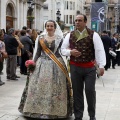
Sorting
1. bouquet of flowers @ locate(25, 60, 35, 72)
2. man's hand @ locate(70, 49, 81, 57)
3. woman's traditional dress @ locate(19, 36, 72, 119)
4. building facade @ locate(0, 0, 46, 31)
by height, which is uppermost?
building facade @ locate(0, 0, 46, 31)

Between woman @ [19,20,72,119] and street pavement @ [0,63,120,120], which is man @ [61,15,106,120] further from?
street pavement @ [0,63,120,120]

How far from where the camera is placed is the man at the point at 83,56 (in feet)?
19.1

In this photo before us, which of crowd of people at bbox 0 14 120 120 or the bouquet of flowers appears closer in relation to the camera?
crowd of people at bbox 0 14 120 120

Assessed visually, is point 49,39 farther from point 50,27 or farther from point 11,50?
point 11,50

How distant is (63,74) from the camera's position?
635 cm

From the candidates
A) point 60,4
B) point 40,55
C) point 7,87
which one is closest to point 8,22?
point 7,87

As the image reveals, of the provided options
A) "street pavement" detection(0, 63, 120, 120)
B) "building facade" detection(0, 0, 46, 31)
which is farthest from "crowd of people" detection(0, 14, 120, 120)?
"building facade" detection(0, 0, 46, 31)

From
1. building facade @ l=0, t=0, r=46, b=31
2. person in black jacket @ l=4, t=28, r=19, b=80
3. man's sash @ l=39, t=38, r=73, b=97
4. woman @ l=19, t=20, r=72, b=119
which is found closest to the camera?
woman @ l=19, t=20, r=72, b=119

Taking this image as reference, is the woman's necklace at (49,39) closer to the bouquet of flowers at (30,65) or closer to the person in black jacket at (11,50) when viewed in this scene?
the bouquet of flowers at (30,65)

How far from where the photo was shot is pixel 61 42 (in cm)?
657

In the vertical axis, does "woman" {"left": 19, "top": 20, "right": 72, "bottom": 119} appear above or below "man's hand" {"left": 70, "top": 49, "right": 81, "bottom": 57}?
below

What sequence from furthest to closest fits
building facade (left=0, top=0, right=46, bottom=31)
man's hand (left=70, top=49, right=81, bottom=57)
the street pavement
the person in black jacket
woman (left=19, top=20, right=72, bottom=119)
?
building facade (left=0, top=0, right=46, bottom=31), the person in black jacket, the street pavement, woman (left=19, top=20, right=72, bottom=119), man's hand (left=70, top=49, right=81, bottom=57)

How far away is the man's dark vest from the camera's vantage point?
19.1 ft

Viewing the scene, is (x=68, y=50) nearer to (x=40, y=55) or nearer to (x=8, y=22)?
(x=40, y=55)
